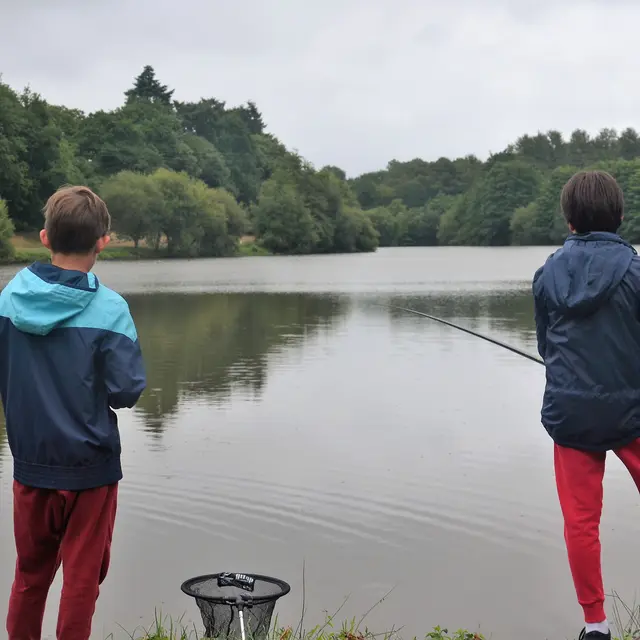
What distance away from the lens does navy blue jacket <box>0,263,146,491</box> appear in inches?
122

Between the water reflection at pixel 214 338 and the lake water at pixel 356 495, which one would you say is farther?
the water reflection at pixel 214 338

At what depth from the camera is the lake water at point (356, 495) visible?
16.2ft

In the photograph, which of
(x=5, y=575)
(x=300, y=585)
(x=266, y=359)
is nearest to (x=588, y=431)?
(x=300, y=585)

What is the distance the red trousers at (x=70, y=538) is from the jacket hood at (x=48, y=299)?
0.50m

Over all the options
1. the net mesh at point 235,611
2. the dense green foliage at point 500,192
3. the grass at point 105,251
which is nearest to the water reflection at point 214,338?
the net mesh at point 235,611

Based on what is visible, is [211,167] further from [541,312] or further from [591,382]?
[591,382]

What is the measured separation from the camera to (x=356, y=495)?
673 cm

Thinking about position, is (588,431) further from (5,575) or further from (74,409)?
(5,575)

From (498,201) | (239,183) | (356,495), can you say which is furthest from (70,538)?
(498,201)

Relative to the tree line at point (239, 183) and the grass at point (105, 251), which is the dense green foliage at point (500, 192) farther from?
the grass at point (105, 251)

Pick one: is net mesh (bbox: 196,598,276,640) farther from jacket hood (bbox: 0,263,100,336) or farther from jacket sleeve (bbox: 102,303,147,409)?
jacket hood (bbox: 0,263,100,336)

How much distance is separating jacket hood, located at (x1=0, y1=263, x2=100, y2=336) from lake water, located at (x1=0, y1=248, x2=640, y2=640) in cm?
187

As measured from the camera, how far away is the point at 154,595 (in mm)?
4945

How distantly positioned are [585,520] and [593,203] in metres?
1.05
